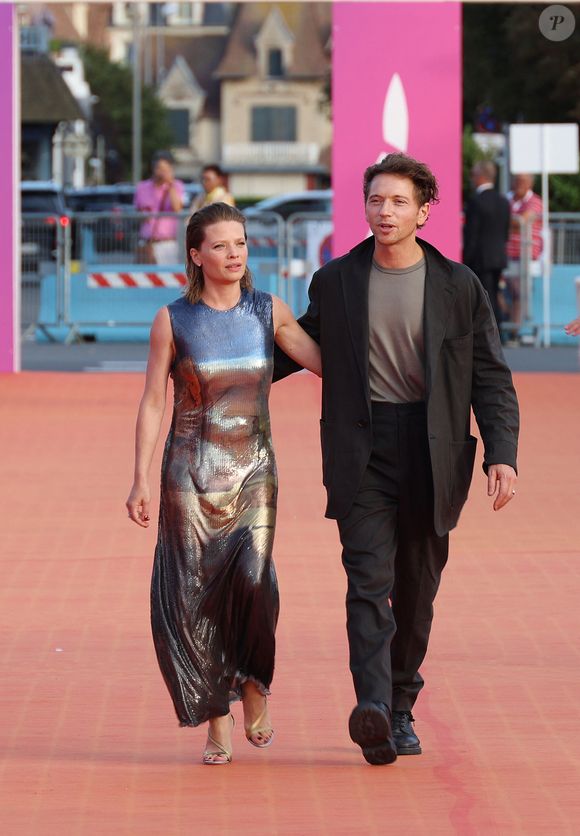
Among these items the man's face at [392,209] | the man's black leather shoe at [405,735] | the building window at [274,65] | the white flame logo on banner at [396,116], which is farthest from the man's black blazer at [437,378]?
the building window at [274,65]

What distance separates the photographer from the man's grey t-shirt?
5.71 metres

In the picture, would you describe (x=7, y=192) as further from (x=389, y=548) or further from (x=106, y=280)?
(x=389, y=548)

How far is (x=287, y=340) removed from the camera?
5844mm

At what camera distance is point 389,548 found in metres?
5.77

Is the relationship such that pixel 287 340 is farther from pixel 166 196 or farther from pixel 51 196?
pixel 51 196

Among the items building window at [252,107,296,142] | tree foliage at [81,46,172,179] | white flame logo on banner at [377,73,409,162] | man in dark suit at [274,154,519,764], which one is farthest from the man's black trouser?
building window at [252,107,296,142]

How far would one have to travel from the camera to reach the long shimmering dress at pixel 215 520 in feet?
18.5

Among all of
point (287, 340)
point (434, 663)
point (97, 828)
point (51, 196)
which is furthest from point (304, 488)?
point (51, 196)

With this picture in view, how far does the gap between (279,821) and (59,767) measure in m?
0.88

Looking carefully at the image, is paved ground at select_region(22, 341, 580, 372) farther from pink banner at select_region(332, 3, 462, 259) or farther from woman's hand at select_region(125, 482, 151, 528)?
woman's hand at select_region(125, 482, 151, 528)

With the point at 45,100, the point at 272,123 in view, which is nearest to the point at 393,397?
the point at 45,100

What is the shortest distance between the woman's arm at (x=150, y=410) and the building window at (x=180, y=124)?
110359mm

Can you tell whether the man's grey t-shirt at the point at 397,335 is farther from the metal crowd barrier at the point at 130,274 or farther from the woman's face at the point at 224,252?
the metal crowd barrier at the point at 130,274

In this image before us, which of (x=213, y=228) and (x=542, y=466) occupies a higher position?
(x=213, y=228)
